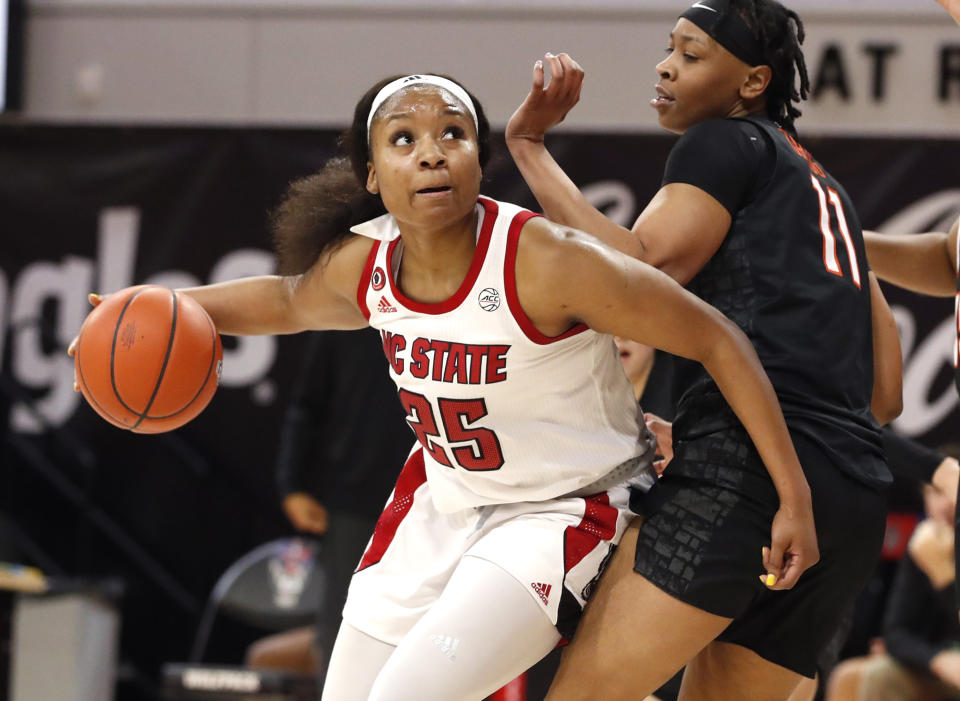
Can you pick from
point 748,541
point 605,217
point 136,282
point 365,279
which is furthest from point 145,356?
point 136,282

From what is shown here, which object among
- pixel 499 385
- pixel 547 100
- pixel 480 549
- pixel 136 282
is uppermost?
pixel 547 100

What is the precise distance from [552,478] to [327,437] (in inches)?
118

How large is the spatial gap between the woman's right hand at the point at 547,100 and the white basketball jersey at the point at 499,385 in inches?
8.0

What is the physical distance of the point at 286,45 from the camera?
25.6ft

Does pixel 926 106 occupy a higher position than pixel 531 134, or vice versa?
pixel 531 134

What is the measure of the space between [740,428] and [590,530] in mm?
382

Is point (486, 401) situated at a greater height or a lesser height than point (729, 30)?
lesser

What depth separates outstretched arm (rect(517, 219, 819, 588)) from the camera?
259 centimetres

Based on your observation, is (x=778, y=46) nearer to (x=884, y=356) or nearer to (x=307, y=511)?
(x=884, y=356)

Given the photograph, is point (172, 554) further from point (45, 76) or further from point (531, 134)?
point (531, 134)

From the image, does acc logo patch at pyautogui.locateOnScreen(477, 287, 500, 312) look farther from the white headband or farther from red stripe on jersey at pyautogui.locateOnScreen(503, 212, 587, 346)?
the white headband

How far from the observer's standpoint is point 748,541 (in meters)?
2.65

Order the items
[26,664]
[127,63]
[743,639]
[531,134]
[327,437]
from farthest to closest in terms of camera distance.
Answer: [127,63] < [26,664] < [327,437] < [531,134] < [743,639]

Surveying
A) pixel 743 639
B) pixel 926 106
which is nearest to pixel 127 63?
pixel 926 106
